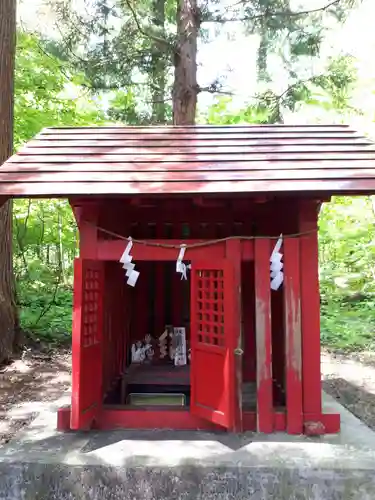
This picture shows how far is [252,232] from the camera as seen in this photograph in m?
6.43

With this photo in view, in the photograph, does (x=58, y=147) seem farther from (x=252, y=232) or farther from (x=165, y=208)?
(x=252, y=232)

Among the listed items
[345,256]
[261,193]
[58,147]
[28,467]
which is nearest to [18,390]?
[28,467]

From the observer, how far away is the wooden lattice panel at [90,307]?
458 centimetres

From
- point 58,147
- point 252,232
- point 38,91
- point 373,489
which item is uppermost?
point 38,91

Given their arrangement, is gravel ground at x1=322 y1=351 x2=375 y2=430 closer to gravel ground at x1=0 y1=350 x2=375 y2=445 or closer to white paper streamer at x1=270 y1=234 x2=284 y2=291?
gravel ground at x1=0 y1=350 x2=375 y2=445

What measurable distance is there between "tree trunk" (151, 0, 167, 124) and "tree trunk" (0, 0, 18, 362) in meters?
3.37

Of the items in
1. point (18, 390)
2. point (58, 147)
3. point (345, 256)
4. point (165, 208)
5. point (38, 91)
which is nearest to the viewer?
point (58, 147)

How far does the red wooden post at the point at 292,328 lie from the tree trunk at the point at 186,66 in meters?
5.96

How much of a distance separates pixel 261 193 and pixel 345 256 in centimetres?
1167

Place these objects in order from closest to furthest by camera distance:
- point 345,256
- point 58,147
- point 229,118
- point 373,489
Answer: point 373,489 < point 58,147 < point 229,118 < point 345,256

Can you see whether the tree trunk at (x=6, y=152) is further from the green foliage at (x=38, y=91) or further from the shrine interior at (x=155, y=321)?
the shrine interior at (x=155, y=321)

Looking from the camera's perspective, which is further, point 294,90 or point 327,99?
point 327,99

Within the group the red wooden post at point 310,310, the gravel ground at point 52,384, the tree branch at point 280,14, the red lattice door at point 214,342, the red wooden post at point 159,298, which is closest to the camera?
the red lattice door at point 214,342

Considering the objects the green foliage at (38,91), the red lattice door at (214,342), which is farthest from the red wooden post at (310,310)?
the green foliage at (38,91)
